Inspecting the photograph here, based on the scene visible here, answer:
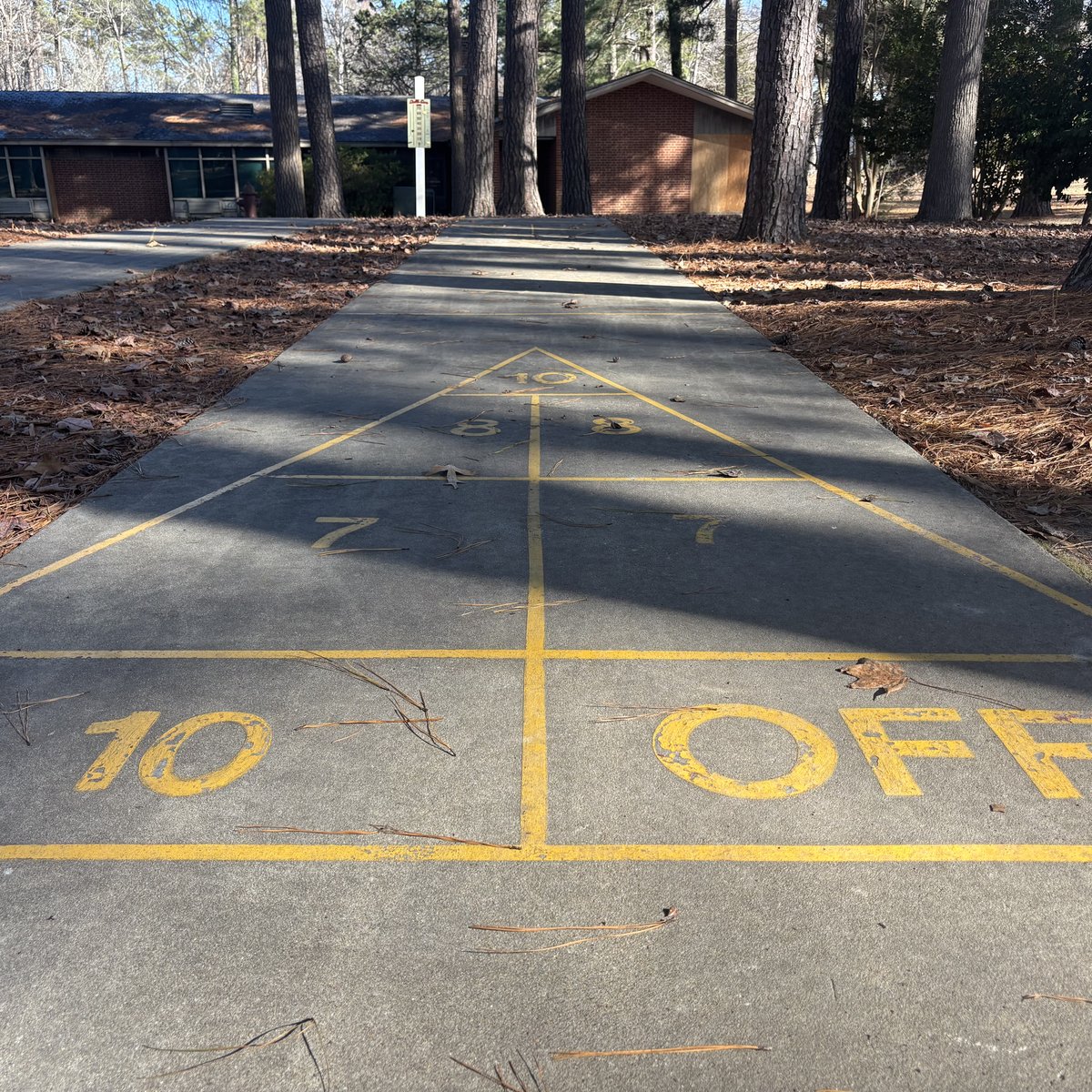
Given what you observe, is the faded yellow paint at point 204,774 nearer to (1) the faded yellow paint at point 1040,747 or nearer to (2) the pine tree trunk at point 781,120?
(1) the faded yellow paint at point 1040,747

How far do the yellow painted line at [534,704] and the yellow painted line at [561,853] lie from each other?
5.6 inches

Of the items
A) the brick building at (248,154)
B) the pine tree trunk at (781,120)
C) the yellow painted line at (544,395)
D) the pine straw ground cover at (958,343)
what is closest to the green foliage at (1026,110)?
the pine straw ground cover at (958,343)

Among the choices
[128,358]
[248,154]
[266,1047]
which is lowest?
[266,1047]

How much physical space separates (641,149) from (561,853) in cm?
3889

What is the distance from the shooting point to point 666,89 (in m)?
37.4

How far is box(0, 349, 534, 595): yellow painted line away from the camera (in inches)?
202

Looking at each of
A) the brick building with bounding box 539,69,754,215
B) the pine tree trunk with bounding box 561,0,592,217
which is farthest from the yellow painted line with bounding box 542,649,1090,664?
the brick building with bounding box 539,69,754,215

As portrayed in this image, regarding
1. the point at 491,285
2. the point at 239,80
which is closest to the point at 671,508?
the point at 491,285

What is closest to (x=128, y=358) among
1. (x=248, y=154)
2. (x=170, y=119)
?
(x=248, y=154)

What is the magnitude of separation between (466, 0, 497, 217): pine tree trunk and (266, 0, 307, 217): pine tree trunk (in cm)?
534

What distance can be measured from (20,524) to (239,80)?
287 ft

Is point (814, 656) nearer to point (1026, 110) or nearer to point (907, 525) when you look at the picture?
point (907, 525)

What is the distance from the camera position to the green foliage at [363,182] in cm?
3569

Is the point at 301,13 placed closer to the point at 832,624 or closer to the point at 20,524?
the point at 20,524
